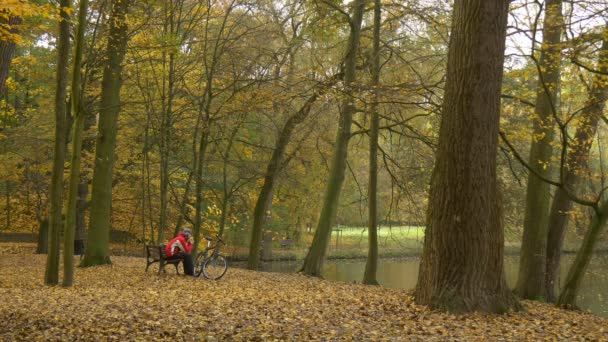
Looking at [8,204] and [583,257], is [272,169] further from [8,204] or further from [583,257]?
[8,204]

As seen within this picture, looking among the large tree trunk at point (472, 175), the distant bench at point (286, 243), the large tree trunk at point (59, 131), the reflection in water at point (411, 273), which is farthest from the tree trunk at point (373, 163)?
Result: the distant bench at point (286, 243)

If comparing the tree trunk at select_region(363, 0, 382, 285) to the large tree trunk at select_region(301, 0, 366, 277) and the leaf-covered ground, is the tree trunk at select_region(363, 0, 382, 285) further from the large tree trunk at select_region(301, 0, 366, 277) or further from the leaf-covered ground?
the leaf-covered ground

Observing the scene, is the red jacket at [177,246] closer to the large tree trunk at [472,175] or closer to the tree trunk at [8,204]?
the large tree trunk at [472,175]

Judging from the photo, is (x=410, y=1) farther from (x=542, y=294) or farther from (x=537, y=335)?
(x=537, y=335)

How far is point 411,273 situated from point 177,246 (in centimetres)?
1543

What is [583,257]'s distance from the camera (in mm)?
9602

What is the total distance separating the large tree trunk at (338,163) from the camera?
592 inches

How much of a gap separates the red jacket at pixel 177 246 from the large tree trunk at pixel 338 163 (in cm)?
393

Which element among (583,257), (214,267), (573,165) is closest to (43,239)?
(214,267)

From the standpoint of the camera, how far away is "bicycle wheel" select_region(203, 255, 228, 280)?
1303cm

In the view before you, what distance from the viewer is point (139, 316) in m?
7.16

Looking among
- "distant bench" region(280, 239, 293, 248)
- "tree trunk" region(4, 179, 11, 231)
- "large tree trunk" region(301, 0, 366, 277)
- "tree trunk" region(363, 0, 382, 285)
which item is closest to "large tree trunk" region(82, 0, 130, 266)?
"large tree trunk" region(301, 0, 366, 277)

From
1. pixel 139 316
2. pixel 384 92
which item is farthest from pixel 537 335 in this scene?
pixel 384 92

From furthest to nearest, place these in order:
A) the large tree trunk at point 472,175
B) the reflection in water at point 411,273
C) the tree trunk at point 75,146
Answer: the reflection in water at point 411,273, the tree trunk at point 75,146, the large tree trunk at point 472,175
